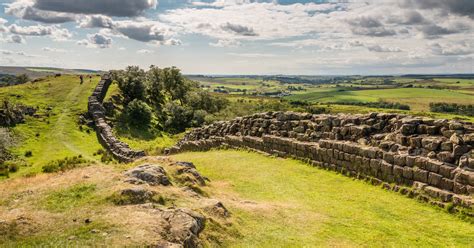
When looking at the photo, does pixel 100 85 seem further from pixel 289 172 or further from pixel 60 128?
pixel 289 172

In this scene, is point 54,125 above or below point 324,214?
below

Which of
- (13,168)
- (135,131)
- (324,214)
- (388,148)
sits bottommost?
(135,131)

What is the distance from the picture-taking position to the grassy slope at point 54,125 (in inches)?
1960

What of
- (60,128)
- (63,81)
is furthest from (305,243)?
(63,81)

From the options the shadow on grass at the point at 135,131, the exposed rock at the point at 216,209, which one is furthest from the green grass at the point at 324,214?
the shadow on grass at the point at 135,131

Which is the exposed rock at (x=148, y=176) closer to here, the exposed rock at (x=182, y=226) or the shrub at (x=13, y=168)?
the exposed rock at (x=182, y=226)

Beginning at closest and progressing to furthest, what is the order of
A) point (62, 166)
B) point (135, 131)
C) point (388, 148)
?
point (388, 148) → point (62, 166) → point (135, 131)

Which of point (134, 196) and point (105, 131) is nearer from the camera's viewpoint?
point (134, 196)

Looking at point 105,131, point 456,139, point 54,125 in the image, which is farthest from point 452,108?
point 456,139

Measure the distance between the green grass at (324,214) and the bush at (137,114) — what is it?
55224 millimetres

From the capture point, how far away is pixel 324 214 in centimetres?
1669

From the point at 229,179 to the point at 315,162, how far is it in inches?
250

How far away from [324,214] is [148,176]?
25.3 feet

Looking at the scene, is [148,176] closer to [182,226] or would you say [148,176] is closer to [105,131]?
[182,226]
